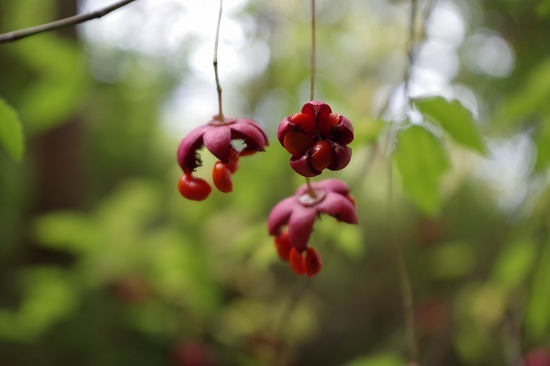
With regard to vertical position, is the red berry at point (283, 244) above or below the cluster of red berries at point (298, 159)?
below

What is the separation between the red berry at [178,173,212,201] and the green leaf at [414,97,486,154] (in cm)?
32

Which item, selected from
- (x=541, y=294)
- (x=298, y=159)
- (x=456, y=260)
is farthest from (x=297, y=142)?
(x=456, y=260)

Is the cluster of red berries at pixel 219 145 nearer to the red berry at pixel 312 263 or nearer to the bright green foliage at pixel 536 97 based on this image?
the red berry at pixel 312 263

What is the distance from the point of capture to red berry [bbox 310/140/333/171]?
0.47 m

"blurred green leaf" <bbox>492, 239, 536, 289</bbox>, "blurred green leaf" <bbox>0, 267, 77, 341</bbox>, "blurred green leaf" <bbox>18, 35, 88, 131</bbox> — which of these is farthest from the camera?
"blurred green leaf" <bbox>0, 267, 77, 341</bbox>

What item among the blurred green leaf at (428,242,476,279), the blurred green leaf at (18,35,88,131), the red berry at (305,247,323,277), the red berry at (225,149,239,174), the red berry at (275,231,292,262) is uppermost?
the blurred green leaf at (18,35,88,131)

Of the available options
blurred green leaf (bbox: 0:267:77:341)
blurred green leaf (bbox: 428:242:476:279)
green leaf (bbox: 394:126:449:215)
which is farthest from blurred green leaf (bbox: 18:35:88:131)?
blurred green leaf (bbox: 428:242:476:279)

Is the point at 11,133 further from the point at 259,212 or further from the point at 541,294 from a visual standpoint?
the point at 259,212

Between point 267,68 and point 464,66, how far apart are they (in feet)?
2.12

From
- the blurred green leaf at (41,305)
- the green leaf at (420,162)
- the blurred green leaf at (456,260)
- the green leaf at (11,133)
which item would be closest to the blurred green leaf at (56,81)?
the blurred green leaf at (41,305)

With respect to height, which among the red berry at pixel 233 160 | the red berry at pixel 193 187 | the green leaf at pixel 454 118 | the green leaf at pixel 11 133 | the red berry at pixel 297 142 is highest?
the green leaf at pixel 454 118

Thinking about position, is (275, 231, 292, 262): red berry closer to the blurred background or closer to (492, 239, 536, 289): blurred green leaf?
the blurred background

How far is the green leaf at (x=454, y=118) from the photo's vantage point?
2.42ft

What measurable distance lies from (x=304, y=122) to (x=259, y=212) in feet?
5.21
